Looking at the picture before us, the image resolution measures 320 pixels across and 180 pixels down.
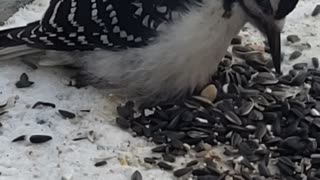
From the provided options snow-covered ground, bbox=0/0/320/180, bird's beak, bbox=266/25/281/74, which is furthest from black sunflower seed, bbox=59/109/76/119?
bird's beak, bbox=266/25/281/74

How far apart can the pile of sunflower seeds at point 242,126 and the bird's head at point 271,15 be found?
0.66ft

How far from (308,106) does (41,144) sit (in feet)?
3.81

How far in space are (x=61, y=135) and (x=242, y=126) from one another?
76 centimetres

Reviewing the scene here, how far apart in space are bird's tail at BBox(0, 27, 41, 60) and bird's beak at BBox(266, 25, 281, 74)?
1085 millimetres

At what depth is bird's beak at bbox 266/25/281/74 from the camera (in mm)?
4211

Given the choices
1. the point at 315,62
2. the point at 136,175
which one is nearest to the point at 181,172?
the point at 136,175

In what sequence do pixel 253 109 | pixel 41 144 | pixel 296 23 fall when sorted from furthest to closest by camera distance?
pixel 296 23, pixel 253 109, pixel 41 144

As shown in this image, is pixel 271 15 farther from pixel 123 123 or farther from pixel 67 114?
pixel 67 114

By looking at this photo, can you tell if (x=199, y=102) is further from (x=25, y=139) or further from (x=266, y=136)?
(x=25, y=139)

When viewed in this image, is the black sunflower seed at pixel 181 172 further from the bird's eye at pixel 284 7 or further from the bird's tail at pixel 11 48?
the bird's tail at pixel 11 48

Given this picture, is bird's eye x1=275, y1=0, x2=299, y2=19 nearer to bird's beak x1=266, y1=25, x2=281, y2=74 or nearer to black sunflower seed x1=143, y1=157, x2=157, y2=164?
bird's beak x1=266, y1=25, x2=281, y2=74

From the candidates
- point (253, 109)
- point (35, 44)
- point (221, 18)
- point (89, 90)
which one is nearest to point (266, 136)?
point (253, 109)

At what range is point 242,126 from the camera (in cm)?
410

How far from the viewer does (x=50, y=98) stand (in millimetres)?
4266
